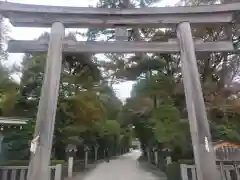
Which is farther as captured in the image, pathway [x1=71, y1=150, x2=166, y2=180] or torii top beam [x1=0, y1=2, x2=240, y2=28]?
pathway [x1=71, y1=150, x2=166, y2=180]

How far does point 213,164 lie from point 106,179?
7.47 meters

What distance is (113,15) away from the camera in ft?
18.5

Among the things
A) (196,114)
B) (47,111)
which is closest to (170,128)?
(196,114)

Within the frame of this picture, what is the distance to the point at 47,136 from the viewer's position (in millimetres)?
4480

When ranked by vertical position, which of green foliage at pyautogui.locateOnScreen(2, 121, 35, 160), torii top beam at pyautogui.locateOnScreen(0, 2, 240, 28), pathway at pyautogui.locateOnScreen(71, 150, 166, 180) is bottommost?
pathway at pyautogui.locateOnScreen(71, 150, 166, 180)

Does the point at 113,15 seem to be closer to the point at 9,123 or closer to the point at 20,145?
the point at 20,145

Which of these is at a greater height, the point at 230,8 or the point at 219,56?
the point at 219,56

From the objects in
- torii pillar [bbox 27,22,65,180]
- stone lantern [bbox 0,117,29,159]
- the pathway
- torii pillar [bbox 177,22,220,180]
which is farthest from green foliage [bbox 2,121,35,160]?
torii pillar [bbox 177,22,220,180]

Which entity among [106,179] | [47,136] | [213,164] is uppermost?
[47,136]

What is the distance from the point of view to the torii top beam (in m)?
5.43

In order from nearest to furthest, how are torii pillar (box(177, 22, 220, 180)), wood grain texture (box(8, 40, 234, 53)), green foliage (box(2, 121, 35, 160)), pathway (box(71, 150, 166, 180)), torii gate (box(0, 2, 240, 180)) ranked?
1. torii pillar (box(177, 22, 220, 180))
2. torii gate (box(0, 2, 240, 180))
3. wood grain texture (box(8, 40, 234, 53))
4. green foliage (box(2, 121, 35, 160))
5. pathway (box(71, 150, 166, 180))

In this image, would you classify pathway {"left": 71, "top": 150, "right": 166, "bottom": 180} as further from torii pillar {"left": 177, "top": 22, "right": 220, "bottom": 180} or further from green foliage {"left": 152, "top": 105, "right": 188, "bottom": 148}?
torii pillar {"left": 177, "top": 22, "right": 220, "bottom": 180}

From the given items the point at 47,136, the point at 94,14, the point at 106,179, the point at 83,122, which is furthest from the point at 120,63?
the point at 47,136

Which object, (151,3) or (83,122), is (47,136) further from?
(151,3)
